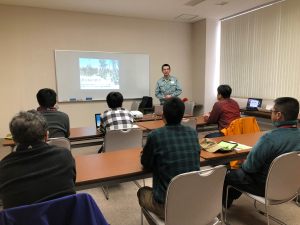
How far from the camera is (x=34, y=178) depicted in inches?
44.4

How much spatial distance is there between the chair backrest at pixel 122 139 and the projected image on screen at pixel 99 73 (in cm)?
347

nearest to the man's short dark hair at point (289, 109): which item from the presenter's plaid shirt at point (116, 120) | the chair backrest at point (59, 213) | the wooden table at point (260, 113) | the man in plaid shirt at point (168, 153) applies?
the man in plaid shirt at point (168, 153)

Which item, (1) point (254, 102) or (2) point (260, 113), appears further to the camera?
(1) point (254, 102)

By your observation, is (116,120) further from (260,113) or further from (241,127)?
(260,113)

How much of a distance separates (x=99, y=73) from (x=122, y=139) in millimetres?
3591

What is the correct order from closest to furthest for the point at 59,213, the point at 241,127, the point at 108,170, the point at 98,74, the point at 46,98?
1. the point at 59,213
2. the point at 108,170
3. the point at 46,98
4. the point at 241,127
5. the point at 98,74

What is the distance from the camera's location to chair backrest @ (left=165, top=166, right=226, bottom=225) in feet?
4.32

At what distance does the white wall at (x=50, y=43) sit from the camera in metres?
5.21

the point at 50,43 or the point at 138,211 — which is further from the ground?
the point at 50,43

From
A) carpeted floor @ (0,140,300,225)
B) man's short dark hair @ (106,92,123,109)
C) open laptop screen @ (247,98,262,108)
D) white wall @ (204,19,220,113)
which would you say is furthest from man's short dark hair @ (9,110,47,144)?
white wall @ (204,19,220,113)

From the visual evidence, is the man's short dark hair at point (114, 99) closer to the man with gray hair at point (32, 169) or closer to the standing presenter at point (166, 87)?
the man with gray hair at point (32, 169)

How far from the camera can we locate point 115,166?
69.7 inches

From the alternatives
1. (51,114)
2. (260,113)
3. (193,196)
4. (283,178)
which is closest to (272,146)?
(283,178)

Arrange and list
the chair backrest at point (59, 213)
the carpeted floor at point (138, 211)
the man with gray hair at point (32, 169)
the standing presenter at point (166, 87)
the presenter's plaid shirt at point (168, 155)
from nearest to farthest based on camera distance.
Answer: the chair backrest at point (59, 213), the man with gray hair at point (32, 169), the presenter's plaid shirt at point (168, 155), the carpeted floor at point (138, 211), the standing presenter at point (166, 87)
